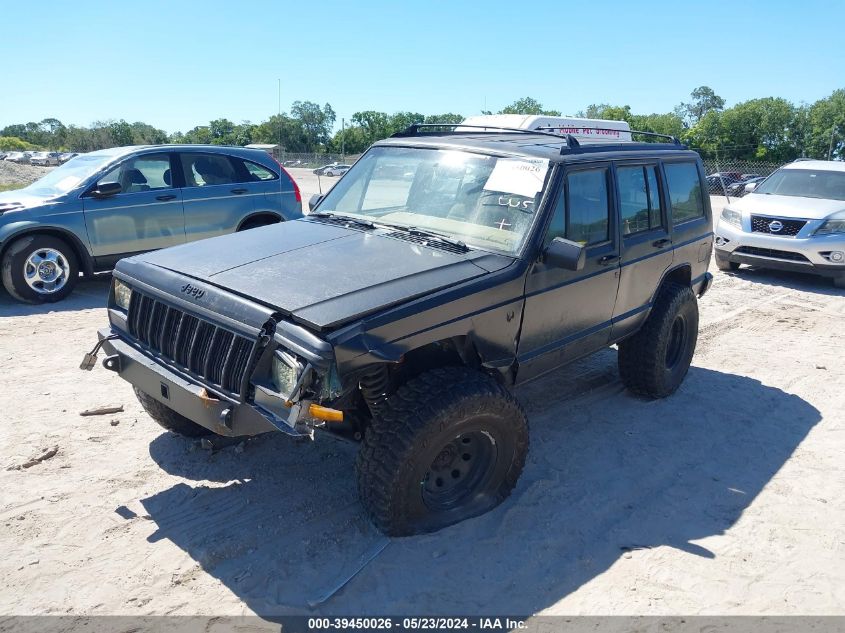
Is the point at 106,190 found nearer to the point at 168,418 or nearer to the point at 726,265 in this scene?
the point at 168,418

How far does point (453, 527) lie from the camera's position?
3.57 m

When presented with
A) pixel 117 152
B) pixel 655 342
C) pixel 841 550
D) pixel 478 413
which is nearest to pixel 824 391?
pixel 655 342

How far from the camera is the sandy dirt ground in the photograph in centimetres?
310

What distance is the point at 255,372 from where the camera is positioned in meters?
3.06

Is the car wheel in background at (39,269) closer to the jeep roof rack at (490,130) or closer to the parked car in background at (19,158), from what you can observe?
the jeep roof rack at (490,130)

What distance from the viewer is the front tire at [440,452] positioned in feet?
10.6

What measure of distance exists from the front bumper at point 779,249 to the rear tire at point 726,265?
0.04 m

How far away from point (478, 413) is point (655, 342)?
7.62ft

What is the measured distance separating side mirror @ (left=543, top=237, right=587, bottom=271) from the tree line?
13.6 ft

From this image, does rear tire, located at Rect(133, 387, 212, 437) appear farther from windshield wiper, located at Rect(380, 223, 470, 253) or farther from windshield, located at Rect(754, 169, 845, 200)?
windshield, located at Rect(754, 169, 845, 200)

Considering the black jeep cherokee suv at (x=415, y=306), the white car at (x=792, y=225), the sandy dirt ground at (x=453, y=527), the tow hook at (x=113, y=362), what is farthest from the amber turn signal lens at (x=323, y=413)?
the white car at (x=792, y=225)

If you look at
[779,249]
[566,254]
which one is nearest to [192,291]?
[566,254]

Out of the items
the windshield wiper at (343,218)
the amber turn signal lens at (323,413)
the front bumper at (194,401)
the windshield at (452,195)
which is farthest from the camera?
the windshield wiper at (343,218)

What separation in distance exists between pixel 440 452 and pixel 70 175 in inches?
277
